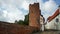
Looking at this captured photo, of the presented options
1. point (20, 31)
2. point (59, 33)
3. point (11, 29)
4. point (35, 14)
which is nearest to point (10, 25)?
point (11, 29)

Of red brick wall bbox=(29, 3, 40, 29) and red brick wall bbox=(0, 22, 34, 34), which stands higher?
red brick wall bbox=(29, 3, 40, 29)

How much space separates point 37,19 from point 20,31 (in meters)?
6.69

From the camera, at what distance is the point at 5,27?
18219 millimetres

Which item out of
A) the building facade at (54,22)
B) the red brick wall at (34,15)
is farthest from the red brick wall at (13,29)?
the building facade at (54,22)

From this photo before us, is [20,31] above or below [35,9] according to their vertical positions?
below

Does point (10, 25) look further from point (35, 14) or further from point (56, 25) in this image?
point (56, 25)

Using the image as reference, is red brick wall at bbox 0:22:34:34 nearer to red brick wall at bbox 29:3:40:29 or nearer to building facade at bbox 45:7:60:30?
red brick wall at bbox 29:3:40:29

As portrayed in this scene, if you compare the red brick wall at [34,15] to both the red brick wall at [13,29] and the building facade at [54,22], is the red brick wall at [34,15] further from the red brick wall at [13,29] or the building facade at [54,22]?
the building facade at [54,22]

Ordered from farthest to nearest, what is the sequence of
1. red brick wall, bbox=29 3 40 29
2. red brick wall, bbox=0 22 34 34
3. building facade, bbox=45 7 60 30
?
1. building facade, bbox=45 7 60 30
2. red brick wall, bbox=29 3 40 29
3. red brick wall, bbox=0 22 34 34

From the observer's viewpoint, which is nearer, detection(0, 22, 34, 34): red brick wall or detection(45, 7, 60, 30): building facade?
detection(0, 22, 34, 34): red brick wall

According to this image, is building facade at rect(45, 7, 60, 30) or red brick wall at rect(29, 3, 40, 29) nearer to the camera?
red brick wall at rect(29, 3, 40, 29)

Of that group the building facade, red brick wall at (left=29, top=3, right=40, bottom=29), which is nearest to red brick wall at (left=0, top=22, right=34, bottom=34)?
red brick wall at (left=29, top=3, right=40, bottom=29)

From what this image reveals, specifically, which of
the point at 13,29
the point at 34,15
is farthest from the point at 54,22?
the point at 13,29

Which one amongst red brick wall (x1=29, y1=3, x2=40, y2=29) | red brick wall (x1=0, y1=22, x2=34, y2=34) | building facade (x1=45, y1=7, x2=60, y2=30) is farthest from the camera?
building facade (x1=45, y1=7, x2=60, y2=30)
